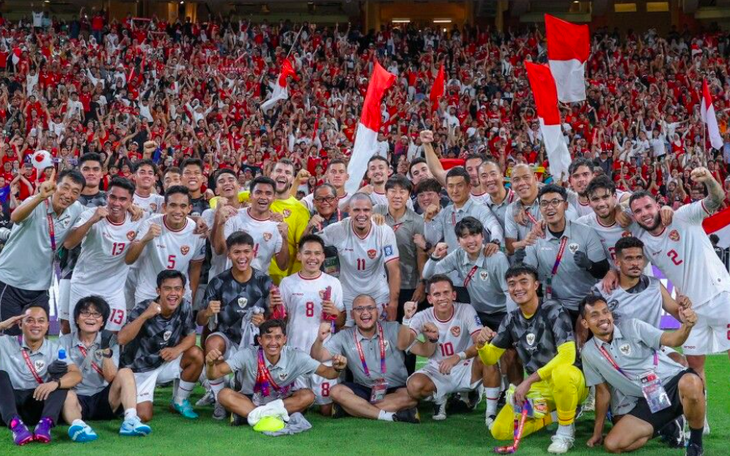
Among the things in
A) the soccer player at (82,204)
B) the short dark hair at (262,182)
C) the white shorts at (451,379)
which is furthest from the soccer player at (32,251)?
the white shorts at (451,379)

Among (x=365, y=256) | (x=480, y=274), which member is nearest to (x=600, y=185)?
(x=480, y=274)

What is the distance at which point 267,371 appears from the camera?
7.92m

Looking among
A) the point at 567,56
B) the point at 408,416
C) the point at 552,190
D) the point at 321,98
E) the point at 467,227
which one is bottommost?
the point at 408,416

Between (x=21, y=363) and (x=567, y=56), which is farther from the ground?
(x=567, y=56)

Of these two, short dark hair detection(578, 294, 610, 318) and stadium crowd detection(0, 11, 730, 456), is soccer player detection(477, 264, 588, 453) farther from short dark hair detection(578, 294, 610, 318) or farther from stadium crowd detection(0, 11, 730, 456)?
short dark hair detection(578, 294, 610, 318)

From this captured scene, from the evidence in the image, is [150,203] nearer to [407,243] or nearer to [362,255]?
[362,255]

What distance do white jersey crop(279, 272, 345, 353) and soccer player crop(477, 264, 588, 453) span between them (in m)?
1.64

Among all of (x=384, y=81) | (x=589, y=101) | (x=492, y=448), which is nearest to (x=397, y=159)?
(x=589, y=101)

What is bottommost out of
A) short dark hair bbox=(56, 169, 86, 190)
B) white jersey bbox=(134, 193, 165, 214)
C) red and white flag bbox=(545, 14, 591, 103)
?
white jersey bbox=(134, 193, 165, 214)

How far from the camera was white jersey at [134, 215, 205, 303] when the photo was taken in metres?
8.74

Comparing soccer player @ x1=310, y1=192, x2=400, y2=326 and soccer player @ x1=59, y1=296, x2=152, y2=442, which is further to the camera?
soccer player @ x1=310, y1=192, x2=400, y2=326

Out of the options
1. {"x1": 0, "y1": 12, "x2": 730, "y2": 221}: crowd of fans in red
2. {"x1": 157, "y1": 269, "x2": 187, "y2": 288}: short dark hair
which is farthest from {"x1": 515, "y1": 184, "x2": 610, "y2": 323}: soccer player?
{"x1": 0, "y1": 12, "x2": 730, "y2": 221}: crowd of fans in red

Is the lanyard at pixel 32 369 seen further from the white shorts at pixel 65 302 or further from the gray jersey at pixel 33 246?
the white shorts at pixel 65 302

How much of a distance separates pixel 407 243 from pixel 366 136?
5.22ft
